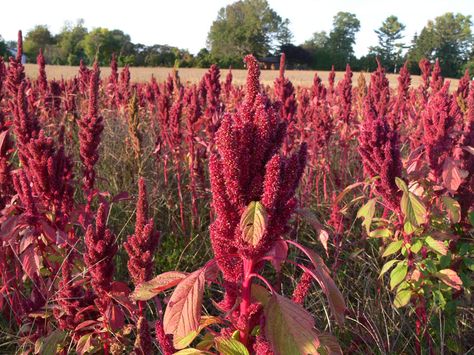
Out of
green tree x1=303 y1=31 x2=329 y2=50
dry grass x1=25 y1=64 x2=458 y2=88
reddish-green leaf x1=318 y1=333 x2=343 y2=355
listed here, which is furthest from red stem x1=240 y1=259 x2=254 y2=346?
green tree x1=303 y1=31 x2=329 y2=50

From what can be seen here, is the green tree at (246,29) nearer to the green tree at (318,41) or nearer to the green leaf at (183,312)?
the green tree at (318,41)

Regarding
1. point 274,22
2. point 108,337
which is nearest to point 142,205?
point 108,337

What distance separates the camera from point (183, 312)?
113cm

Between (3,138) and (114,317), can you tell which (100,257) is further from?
(3,138)

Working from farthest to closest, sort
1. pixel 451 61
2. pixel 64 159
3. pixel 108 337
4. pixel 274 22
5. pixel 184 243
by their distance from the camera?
1. pixel 274 22
2. pixel 451 61
3. pixel 184 243
4. pixel 64 159
5. pixel 108 337

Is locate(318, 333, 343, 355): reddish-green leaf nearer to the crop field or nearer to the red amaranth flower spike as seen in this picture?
the crop field

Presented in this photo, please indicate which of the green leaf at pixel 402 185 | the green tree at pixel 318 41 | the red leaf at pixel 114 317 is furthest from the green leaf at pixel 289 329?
the green tree at pixel 318 41

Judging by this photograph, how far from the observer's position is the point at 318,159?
5594mm

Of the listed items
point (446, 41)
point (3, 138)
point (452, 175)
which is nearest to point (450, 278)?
point (452, 175)

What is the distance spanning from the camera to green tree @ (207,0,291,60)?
306 feet

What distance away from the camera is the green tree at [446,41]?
268 feet

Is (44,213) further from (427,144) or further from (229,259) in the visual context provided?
(427,144)

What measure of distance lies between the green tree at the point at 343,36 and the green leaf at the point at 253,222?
91836mm

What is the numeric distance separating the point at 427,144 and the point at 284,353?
2.07 meters
